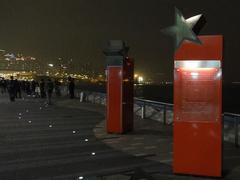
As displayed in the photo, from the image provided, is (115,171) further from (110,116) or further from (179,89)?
(110,116)

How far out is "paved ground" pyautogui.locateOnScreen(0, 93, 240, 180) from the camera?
8883 mm

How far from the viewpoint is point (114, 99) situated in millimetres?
14539

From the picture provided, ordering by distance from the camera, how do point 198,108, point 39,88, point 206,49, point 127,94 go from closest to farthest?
point 206,49 < point 198,108 < point 127,94 < point 39,88

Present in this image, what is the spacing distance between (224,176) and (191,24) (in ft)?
9.28

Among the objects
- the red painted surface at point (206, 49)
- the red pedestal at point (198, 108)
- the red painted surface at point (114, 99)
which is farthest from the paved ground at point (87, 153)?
the red painted surface at point (206, 49)

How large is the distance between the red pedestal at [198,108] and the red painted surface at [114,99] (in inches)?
222

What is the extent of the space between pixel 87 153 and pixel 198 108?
337 centimetres

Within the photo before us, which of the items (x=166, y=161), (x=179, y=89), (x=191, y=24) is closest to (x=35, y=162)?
(x=166, y=161)

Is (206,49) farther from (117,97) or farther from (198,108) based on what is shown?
(117,97)

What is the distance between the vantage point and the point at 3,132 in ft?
49.5

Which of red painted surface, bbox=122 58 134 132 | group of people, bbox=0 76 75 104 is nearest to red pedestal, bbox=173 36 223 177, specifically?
red painted surface, bbox=122 58 134 132

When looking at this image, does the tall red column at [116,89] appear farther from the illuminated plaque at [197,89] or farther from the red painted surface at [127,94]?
the illuminated plaque at [197,89]

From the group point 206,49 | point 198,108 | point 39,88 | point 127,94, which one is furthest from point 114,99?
point 39,88

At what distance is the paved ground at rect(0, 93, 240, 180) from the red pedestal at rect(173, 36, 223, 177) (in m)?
0.34
